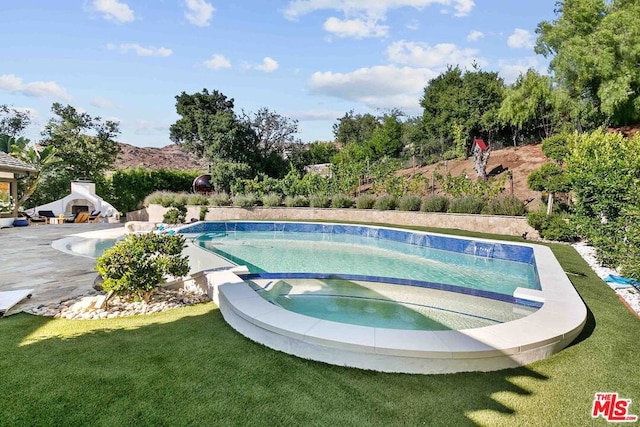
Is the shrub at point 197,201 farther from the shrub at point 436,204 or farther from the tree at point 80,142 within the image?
the shrub at point 436,204

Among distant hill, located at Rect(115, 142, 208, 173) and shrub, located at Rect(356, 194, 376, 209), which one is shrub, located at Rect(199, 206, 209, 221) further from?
distant hill, located at Rect(115, 142, 208, 173)

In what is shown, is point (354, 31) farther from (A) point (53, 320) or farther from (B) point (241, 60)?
(A) point (53, 320)

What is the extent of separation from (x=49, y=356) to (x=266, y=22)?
15.8 metres

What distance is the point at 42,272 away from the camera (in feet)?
21.9

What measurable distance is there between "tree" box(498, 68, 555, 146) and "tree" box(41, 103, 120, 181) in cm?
2626

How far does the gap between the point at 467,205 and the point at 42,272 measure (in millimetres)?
→ 13907

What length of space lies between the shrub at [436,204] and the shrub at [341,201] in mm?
4170

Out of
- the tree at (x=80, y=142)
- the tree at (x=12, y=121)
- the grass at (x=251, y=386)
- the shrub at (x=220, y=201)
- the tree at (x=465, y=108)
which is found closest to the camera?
the grass at (x=251, y=386)

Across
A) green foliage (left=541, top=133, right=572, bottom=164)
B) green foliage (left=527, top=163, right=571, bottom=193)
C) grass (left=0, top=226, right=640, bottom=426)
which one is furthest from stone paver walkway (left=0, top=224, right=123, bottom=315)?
green foliage (left=541, top=133, right=572, bottom=164)

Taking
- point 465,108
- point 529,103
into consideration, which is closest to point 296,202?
point 465,108

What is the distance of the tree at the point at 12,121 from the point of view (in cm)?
2356

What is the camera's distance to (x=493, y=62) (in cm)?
2709

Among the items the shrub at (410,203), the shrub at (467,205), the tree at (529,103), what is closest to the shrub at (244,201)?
the shrub at (410,203)

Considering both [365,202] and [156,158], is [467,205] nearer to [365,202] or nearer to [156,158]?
[365,202]
